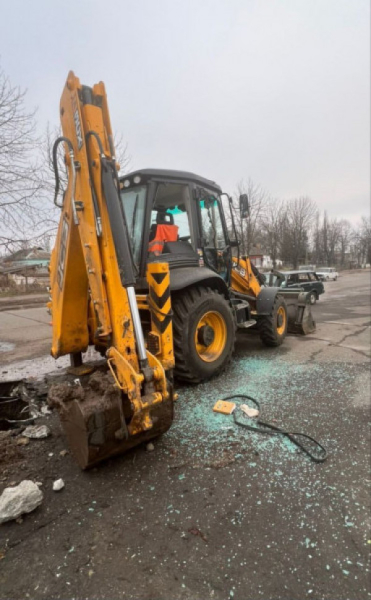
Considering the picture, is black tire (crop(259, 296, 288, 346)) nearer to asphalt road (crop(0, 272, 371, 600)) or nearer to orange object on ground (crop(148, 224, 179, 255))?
asphalt road (crop(0, 272, 371, 600))

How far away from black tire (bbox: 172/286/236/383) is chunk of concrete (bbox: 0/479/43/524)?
2.02m

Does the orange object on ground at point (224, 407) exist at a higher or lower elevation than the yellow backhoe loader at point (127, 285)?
lower

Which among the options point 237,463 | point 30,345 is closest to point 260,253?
point 30,345

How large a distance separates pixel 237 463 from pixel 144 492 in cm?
76

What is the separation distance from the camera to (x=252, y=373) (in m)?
4.50

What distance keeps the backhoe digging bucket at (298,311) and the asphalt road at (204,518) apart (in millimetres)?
3838

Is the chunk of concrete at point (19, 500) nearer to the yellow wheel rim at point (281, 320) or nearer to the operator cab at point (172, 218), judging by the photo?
the operator cab at point (172, 218)

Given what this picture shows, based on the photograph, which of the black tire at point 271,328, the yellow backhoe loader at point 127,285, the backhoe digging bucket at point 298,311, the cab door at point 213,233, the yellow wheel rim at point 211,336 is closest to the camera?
the yellow backhoe loader at point 127,285

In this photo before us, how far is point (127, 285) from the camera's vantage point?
2.43 m

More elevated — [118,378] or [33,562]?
[118,378]

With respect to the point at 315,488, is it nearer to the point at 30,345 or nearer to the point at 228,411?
the point at 228,411

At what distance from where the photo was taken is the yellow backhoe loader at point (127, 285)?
7.41 ft

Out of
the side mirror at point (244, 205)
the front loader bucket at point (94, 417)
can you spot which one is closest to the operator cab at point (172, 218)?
the side mirror at point (244, 205)

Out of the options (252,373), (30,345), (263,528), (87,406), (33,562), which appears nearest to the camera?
(33,562)
